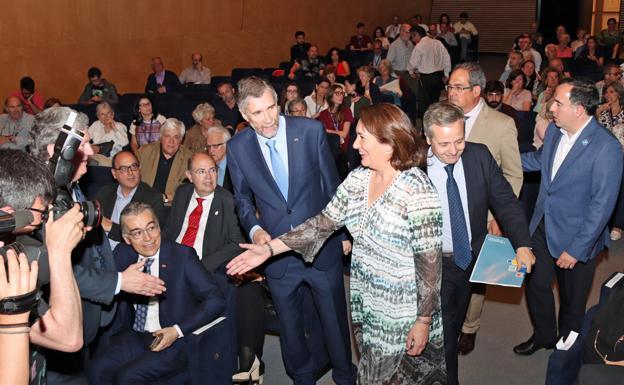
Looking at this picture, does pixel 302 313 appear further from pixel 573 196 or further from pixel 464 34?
pixel 464 34

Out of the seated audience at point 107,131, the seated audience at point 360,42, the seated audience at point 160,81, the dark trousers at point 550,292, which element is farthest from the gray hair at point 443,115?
the seated audience at point 360,42

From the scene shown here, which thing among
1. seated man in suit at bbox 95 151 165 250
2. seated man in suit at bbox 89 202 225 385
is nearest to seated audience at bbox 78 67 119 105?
seated man in suit at bbox 95 151 165 250

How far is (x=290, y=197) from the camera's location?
350cm

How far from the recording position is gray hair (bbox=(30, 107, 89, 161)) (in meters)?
3.10

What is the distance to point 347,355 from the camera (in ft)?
12.2

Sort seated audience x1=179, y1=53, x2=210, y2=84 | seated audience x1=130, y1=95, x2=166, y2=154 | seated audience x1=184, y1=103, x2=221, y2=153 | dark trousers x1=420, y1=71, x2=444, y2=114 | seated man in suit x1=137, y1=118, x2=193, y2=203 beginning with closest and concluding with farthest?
seated man in suit x1=137, y1=118, x2=193, y2=203
seated audience x1=184, y1=103, x2=221, y2=153
seated audience x1=130, y1=95, x2=166, y2=154
dark trousers x1=420, y1=71, x2=444, y2=114
seated audience x1=179, y1=53, x2=210, y2=84

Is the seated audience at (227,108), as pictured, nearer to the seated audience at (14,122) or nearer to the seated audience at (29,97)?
the seated audience at (14,122)

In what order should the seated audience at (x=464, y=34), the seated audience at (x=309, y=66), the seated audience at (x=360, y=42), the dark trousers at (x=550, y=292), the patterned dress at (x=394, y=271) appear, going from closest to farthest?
the patterned dress at (x=394, y=271) < the dark trousers at (x=550, y=292) < the seated audience at (x=309, y=66) < the seated audience at (x=360, y=42) < the seated audience at (x=464, y=34)

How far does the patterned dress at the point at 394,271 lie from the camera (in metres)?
2.80

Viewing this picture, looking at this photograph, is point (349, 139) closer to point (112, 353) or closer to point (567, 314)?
point (567, 314)

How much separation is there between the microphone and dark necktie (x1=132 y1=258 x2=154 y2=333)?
5.30 feet

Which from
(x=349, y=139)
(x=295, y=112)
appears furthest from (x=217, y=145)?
(x=349, y=139)

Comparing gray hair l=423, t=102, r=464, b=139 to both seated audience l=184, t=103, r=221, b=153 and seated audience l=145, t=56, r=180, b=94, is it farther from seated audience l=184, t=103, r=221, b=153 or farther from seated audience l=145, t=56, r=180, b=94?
seated audience l=145, t=56, r=180, b=94

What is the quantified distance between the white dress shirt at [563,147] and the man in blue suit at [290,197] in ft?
3.75
